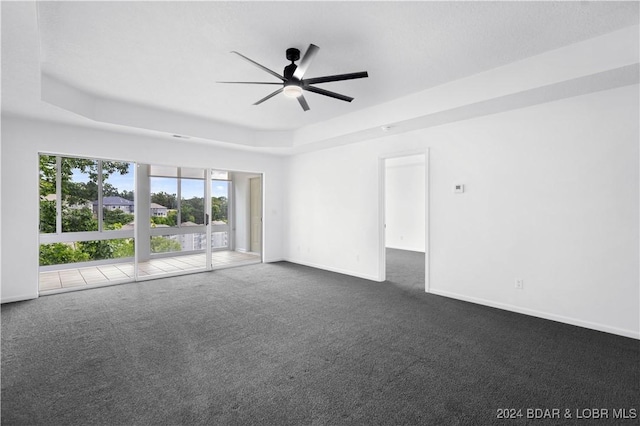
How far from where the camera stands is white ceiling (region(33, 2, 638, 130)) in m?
2.40

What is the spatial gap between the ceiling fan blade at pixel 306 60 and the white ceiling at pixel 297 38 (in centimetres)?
24

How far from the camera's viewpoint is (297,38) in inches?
109

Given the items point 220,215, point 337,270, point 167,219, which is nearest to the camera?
point 337,270

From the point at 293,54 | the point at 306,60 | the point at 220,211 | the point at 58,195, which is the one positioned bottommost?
the point at 220,211

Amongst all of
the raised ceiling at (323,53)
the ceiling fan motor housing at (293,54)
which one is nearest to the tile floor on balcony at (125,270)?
the raised ceiling at (323,53)

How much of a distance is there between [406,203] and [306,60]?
23.5ft

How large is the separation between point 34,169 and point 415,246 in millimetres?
8289

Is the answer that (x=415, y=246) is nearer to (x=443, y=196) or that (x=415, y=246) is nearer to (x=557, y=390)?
(x=443, y=196)

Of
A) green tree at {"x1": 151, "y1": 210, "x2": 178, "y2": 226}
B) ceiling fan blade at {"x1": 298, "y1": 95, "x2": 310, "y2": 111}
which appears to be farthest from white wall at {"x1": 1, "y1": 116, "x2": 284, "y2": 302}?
ceiling fan blade at {"x1": 298, "y1": 95, "x2": 310, "y2": 111}

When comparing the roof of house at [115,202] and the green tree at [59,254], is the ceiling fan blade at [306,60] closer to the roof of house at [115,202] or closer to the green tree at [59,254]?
the roof of house at [115,202]

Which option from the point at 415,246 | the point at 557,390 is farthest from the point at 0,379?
the point at 415,246

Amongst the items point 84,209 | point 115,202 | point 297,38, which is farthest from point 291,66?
point 84,209

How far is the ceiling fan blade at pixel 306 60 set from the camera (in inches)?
98.8

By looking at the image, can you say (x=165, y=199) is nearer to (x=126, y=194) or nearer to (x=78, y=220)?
(x=126, y=194)
